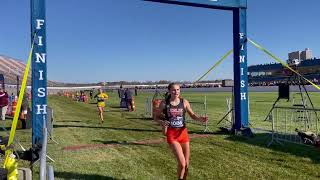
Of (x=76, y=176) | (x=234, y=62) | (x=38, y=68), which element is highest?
(x=234, y=62)

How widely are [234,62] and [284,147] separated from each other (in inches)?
171

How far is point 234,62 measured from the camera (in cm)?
1557

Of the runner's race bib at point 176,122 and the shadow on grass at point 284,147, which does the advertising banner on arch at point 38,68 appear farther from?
the shadow on grass at point 284,147

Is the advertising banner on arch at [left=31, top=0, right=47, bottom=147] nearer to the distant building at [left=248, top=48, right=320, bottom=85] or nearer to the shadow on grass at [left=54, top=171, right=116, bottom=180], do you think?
the shadow on grass at [left=54, top=171, right=116, bottom=180]

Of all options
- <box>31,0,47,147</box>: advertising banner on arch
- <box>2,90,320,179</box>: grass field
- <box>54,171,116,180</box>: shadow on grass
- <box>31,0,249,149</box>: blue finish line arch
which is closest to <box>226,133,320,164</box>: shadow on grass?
<box>2,90,320,179</box>: grass field

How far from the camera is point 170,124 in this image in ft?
24.9

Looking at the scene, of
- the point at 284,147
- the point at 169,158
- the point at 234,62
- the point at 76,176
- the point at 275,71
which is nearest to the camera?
the point at 76,176

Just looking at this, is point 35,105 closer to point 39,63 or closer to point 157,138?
point 39,63

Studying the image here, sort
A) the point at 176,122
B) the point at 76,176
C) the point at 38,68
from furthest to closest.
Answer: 1. the point at 38,68
2. the point at 76,176
3. the point at 176,122

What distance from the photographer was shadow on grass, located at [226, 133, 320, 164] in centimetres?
1103

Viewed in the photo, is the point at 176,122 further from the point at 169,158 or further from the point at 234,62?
the point at 234,62

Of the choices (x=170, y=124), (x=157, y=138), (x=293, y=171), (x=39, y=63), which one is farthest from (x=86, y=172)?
(x=157, y=138)

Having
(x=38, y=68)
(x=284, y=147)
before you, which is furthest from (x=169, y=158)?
(x=38, y=68)

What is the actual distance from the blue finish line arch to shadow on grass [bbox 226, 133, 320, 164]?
3.29 ft
